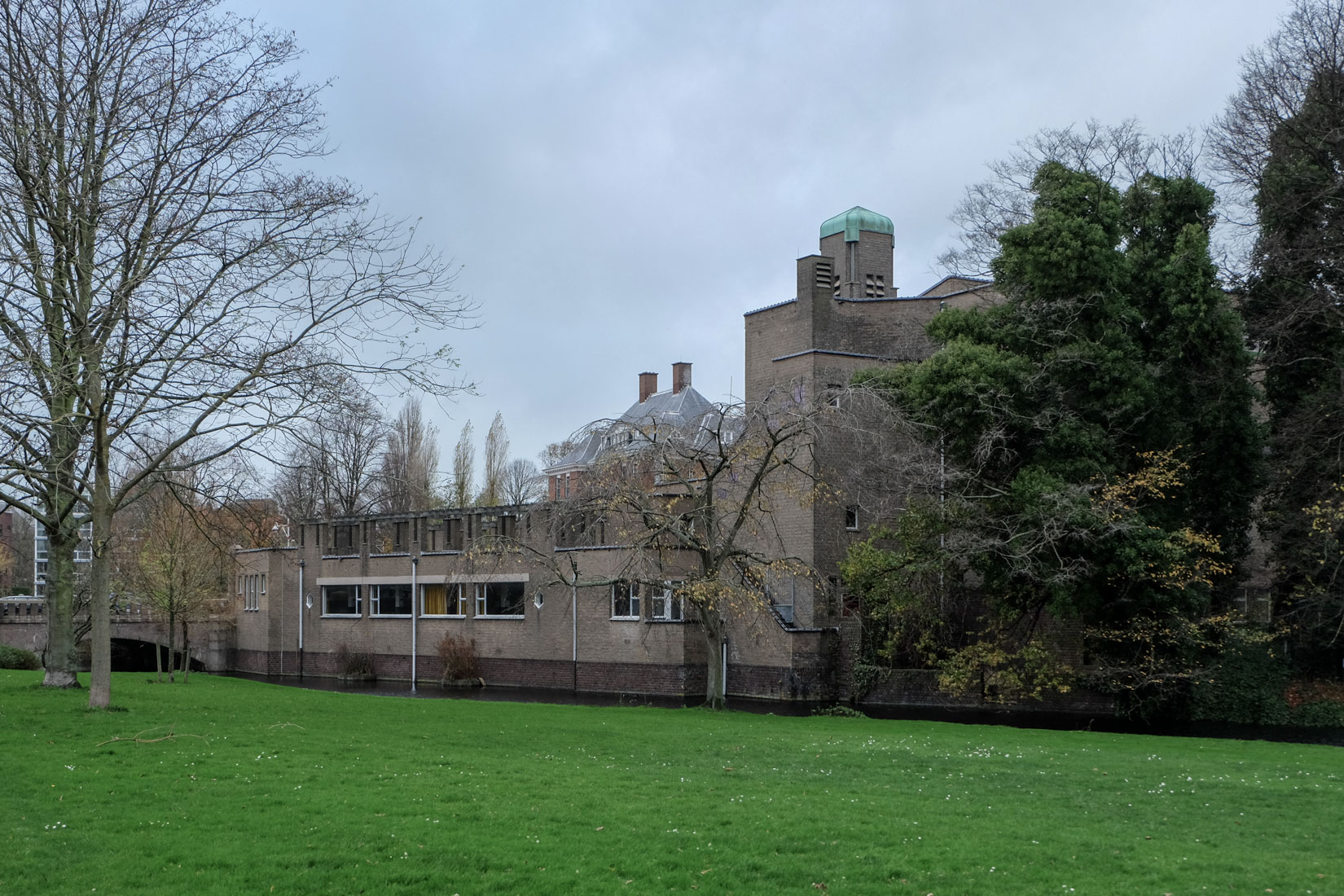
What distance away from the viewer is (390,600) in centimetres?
5181

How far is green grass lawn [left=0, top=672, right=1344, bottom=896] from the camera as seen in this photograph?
916 cm

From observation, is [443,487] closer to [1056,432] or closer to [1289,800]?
[1056,432]

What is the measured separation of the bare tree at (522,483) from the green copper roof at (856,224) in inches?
835

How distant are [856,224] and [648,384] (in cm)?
2318

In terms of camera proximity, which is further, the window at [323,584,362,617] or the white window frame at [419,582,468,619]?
the window at [323,584,362,617]

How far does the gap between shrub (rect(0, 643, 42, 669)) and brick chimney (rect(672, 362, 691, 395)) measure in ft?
133

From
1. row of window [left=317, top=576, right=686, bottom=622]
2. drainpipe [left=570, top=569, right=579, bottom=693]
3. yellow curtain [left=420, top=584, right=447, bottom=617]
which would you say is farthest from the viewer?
yellow curtain [left=420, top=584, right=447, bottom=617]

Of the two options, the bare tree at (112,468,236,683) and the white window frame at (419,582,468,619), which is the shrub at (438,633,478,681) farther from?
the bare tree at (112,468,236,683)

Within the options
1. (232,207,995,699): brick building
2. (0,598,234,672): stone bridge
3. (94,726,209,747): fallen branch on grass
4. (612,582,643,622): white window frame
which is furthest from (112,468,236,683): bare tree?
(94,726,209,747): fallen branch on grass

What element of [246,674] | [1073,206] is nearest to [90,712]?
[1073,206]

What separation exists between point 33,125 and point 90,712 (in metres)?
8.84

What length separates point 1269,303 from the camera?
33.5m

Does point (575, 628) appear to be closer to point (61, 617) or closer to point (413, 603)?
point (413, 603)

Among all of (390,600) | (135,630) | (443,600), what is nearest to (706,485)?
(443,600)
